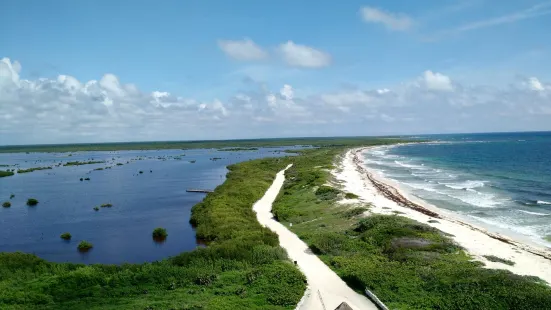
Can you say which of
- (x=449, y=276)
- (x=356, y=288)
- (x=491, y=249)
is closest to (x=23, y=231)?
(x=356, y=288)

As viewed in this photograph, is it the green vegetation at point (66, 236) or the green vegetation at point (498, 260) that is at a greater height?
the green vegetation at point (498, 260)

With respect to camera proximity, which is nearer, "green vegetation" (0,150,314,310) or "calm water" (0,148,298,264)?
"green vegetation" (0,150,314,310)

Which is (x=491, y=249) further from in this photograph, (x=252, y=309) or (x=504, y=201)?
(x=504, y=201)

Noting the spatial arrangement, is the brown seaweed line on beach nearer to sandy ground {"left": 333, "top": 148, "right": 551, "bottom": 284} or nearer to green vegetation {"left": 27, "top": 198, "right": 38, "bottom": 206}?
sandy ground {"left": 333, "top": 148, "right": 551, "bottom": 284}

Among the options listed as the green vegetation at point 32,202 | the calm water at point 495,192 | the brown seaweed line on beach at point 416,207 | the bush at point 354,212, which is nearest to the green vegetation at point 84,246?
the bush at point 354,212

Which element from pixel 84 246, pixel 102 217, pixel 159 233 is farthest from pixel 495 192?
pixel 102 217

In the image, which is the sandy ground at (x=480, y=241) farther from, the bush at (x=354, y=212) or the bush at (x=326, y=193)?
Answer: the bush at (x=326, y=193)

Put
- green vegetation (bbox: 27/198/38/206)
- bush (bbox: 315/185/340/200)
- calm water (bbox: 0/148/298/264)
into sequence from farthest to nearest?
green vegetation (bbox: 27/198/38/206) → bush (bbox: 315/185/340/200) → calm water (bbox: 0/148/298/264)

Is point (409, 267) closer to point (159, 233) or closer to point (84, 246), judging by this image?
point (159, 233)

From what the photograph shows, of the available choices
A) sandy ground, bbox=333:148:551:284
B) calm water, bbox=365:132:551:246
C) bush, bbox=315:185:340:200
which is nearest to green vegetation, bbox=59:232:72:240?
bush, bbox=315:185:340:200
